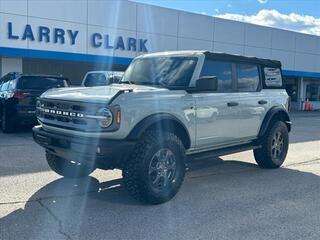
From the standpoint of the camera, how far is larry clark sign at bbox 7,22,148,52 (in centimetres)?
2117

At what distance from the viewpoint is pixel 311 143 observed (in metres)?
12.1

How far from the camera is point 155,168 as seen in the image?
17.9 feet

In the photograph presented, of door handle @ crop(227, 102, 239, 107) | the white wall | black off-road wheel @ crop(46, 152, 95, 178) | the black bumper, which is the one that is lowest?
black off-road wheel @ crop(46, 152, 95, 178)

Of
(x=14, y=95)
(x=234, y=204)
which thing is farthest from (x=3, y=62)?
(x=234, y=204)

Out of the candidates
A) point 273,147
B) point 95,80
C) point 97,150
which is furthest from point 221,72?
point 95,80

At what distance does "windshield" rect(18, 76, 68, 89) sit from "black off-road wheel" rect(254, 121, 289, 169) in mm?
6899

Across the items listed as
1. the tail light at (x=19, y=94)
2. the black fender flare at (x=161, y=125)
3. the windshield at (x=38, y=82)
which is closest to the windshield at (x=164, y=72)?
the black fender flare at (x=161, y=125)

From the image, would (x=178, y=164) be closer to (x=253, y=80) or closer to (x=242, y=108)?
(x=242, y=108)

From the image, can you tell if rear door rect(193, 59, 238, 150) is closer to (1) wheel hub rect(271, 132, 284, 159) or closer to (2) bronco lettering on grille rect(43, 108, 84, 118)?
(1) wheel hub rect(271, 132, 284, 159)

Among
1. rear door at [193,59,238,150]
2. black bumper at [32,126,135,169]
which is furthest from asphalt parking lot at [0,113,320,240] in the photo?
rear door at [193,59,238,150]

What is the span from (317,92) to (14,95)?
34.7 meters

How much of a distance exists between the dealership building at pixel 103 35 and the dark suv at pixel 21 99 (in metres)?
9.19

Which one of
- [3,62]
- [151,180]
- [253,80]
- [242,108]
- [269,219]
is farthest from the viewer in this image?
[3,62]

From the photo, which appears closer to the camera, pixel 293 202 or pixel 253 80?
pixel 293 202
